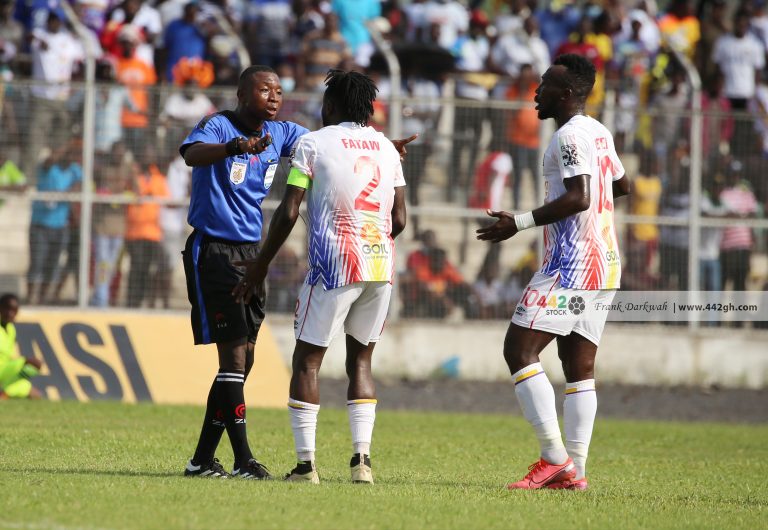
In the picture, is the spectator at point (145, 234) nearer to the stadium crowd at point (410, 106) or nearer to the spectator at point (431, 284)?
the stadium crowd at point (410, 106)

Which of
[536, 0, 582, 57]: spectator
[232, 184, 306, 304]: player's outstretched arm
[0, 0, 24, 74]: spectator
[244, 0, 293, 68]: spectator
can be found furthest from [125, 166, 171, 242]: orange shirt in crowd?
[232, 184, 306, 304]: player's outstretched arm

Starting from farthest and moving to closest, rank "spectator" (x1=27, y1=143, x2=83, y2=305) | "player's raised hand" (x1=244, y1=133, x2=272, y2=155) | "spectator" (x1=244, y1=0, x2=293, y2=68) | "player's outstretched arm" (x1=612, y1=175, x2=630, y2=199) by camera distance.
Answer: "spectator" (x1=244, y1=0, x2=293, y2=68)
"spectator" (x1=27, y1=143, x2=83, y2=305)
"player's outstretched arm" (x1=612, y1=175, x2=630, y2=199)
"player's raised hand" (x1=244, y1=133, x2=272, y2=155)

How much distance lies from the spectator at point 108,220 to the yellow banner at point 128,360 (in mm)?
897

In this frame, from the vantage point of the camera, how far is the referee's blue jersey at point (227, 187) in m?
8.33

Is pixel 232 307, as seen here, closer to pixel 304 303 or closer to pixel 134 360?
pixel 304 303

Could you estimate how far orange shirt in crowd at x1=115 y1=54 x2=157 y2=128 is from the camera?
16.2m

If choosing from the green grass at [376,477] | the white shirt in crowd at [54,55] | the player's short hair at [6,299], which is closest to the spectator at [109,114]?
the white shirt in crowd at [54,55]

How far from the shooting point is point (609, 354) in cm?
1816

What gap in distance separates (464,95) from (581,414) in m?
10.6

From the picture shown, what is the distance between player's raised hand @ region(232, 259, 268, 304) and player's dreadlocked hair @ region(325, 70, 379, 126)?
108 centimetres

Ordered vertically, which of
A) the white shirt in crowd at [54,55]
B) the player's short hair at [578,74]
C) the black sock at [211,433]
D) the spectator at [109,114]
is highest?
the white shirt in crowd at [54,55]

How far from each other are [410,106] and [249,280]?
954cm

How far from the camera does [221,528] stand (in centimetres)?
630

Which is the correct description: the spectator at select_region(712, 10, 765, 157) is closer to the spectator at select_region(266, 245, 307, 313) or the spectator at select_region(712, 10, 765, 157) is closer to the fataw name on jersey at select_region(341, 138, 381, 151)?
the spectator at select_region(266, 245, 307, 313)
